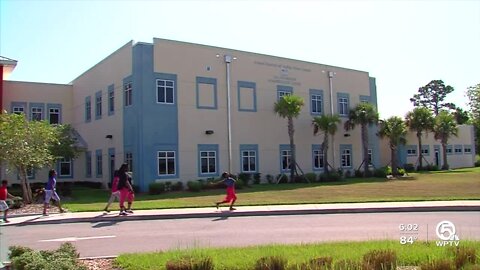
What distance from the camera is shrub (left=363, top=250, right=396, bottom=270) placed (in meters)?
6.26

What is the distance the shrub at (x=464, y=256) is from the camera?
20.7 feet

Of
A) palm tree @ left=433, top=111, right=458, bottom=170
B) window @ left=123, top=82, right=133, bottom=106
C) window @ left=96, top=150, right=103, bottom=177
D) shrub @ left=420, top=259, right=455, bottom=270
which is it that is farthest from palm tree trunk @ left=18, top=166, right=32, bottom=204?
palm tree @ left=433, top=111, right=458, bottom=170

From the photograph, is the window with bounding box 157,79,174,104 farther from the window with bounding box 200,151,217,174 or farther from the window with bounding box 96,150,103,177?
the window with bounding box 96,150,103,177

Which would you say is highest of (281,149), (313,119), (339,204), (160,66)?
(160,66)

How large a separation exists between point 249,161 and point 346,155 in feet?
36.3

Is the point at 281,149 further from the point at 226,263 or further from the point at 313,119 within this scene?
the point at 226,263

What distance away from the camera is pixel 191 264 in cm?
643

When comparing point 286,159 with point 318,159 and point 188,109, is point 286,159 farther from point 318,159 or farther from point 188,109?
point 188,109

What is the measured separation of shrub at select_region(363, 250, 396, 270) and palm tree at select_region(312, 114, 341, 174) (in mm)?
30454

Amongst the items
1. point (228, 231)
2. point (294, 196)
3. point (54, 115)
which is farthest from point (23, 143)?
point (54, 115)

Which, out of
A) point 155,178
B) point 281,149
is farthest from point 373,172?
point 155,178

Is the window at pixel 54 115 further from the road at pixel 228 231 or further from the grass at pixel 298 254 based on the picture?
the grass at pixel 298 254

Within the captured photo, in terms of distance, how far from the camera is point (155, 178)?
29328mm

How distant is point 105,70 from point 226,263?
30.1 m
